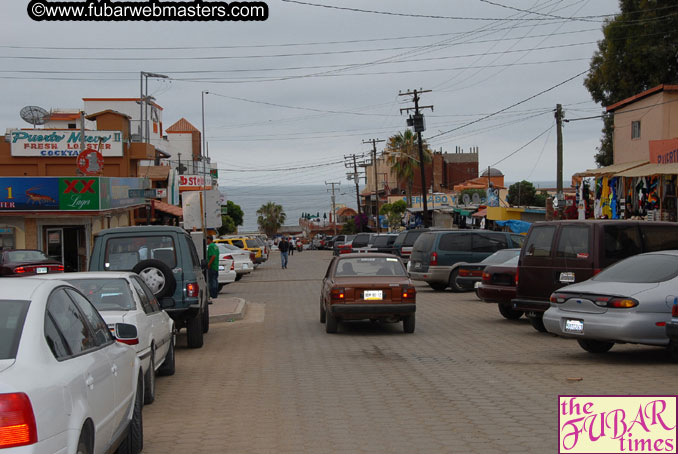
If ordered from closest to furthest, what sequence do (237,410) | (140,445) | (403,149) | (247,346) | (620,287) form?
(140,445), (237,410), (620,287), (247,346), (403,149)

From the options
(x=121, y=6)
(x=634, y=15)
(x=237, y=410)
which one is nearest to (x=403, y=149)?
(x=634, y=15)

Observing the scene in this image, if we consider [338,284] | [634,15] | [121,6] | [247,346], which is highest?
[634,15]

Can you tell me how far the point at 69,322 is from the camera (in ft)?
18.4

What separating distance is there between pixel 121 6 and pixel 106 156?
36.1 m

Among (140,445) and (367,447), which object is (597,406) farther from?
(140,445)

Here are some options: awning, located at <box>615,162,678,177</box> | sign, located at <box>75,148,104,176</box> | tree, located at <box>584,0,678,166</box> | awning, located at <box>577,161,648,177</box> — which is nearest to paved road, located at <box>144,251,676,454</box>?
awning, located at <box>615,162,678,177</box>

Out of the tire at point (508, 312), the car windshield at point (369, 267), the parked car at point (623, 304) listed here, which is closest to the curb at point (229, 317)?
the car windshield at point (369, 267)

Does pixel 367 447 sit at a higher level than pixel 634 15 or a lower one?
lower

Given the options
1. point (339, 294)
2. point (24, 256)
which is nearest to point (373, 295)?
point (339, 294)

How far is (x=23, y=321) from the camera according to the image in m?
4.88

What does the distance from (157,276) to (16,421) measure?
927 centimetres

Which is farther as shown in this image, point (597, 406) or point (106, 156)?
point (106, 156)

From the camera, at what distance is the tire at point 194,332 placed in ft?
47.0

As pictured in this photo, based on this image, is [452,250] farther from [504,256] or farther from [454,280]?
[504,256]
